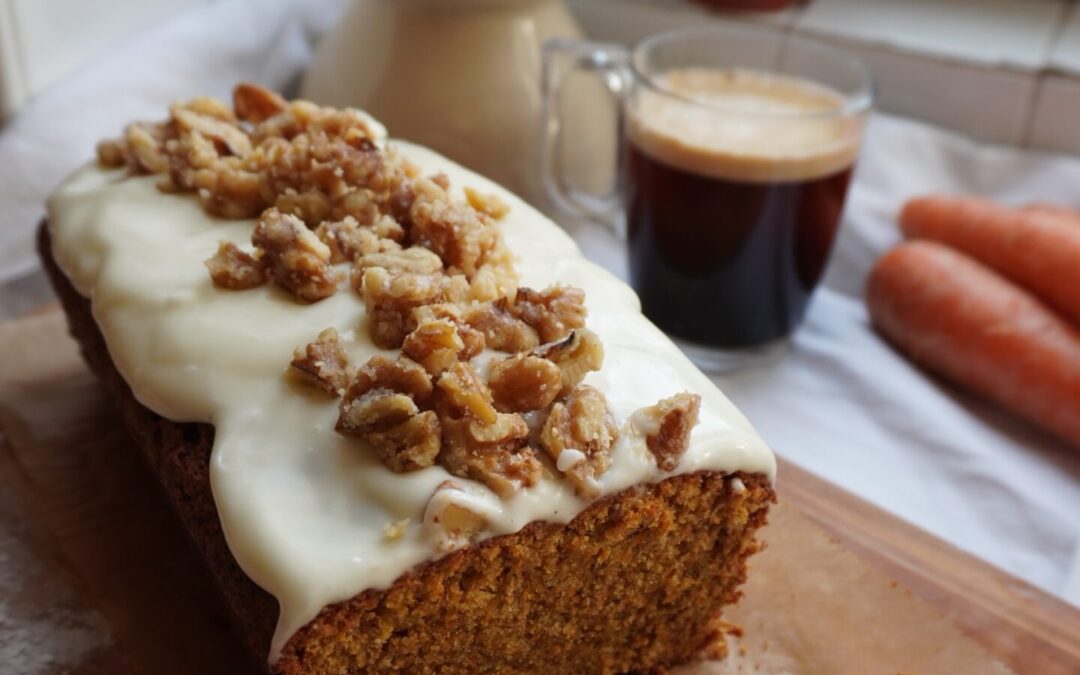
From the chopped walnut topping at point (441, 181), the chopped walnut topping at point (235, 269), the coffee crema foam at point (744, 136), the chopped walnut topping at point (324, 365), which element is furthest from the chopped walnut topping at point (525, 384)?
the coffee crema foam at point (744, 136)

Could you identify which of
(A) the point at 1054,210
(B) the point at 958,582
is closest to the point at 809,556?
(B) the point at 958,582

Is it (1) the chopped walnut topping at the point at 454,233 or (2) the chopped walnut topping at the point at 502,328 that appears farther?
(1) the chopped walnut topping at the point at 454,233

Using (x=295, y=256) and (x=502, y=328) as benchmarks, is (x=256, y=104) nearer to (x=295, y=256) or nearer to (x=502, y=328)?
(x=295, y=256)

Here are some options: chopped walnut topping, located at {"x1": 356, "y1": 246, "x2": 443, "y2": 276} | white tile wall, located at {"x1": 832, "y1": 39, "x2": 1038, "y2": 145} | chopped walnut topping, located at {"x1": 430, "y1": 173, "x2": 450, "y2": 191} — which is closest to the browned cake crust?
chopped walnut topping, located at {"x1": 356, "y1": 246, "x2": 443, "y2": 276}

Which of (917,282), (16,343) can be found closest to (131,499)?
(16,343)

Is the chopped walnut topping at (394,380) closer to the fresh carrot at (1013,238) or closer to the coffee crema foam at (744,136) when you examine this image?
the coffee crema foam at (744,136)

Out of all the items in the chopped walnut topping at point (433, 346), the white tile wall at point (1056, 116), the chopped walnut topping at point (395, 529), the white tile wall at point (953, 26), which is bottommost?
the white tile wall at point (1056, 116)

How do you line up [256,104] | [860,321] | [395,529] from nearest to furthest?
[395,529]
[256,104]
[860,321]
